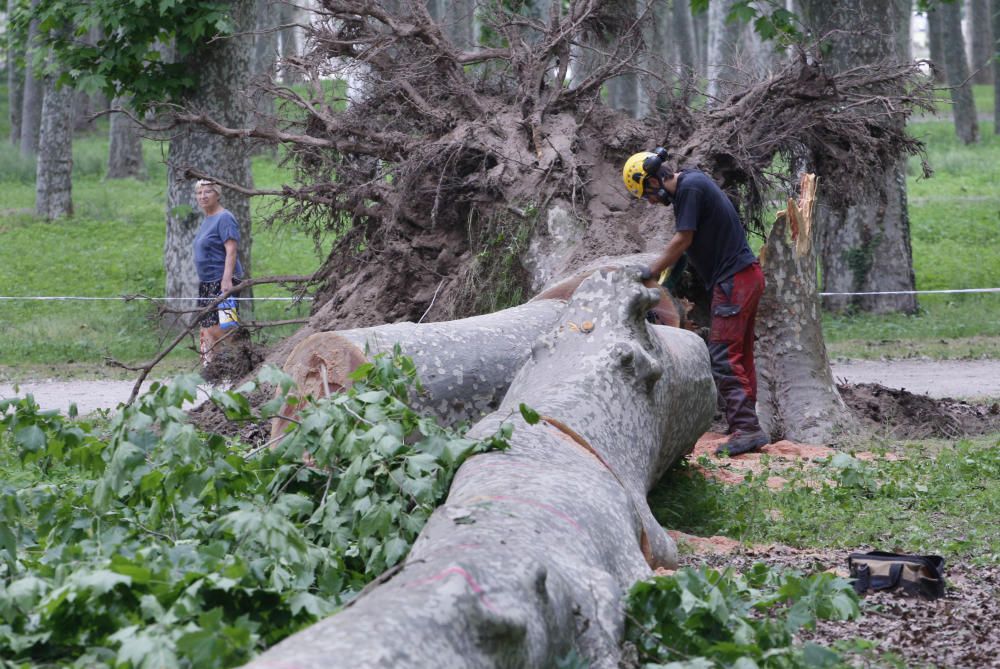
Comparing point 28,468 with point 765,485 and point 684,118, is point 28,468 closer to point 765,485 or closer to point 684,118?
point 765,485

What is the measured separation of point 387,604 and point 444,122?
6.56 meters

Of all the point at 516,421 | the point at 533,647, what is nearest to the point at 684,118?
the point at 516,421

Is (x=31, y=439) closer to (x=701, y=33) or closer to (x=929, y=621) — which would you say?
(x=929, y=621)

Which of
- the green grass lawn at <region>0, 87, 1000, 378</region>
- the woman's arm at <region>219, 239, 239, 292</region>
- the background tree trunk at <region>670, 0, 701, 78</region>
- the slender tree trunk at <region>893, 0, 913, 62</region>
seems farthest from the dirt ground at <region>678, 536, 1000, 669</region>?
the background tree trunk at <region>670, 0, 701, 78</region>

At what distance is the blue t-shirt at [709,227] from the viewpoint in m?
7.32

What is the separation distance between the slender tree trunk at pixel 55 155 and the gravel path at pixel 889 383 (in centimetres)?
1015

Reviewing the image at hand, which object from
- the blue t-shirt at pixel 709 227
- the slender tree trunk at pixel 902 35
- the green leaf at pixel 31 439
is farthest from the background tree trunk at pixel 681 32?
the green leaf at pixel 31 439

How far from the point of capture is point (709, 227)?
7.49 m

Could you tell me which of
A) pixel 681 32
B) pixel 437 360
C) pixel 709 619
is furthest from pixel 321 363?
pixel 681 32

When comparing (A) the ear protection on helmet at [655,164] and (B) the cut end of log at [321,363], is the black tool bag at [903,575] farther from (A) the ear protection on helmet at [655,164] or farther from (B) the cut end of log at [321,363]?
(A) the ear protection on helmet at [655,164]

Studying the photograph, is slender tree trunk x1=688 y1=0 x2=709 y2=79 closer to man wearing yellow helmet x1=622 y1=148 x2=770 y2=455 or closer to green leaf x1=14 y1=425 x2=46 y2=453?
man wearing yellow helmet x1=622 y1=148 x2=770 y2=455

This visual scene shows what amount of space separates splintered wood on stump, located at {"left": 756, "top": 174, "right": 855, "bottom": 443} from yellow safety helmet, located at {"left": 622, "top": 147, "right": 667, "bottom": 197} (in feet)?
3.87

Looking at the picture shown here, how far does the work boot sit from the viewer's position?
7.50m

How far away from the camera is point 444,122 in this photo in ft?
29.5
